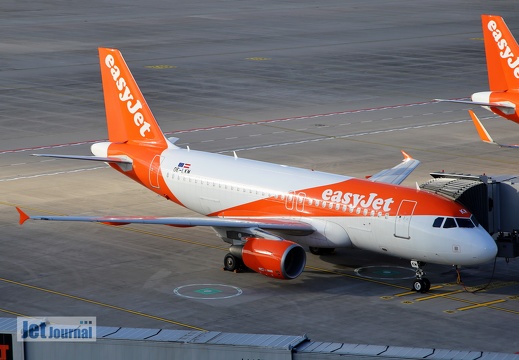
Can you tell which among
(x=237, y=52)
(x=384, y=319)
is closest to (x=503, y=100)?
(x=384, y=319)

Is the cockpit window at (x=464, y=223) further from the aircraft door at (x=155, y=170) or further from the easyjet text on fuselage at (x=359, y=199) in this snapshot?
the aircraft door at (x=155, y=170)

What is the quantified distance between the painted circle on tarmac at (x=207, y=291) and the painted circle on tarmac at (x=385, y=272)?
597 centimetres

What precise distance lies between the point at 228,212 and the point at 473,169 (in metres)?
22.5

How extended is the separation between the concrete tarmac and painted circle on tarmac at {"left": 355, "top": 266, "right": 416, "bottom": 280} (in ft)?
0.31

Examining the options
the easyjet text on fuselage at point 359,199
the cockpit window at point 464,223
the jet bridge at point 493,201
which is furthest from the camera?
the jet bridge at point 493,201

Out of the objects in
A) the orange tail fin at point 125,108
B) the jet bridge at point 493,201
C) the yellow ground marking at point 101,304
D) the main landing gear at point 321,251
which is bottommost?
the yellow ground marking at point 101,304

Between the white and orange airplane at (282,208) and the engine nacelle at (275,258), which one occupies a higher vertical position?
the white and orange airplane at (282,208)

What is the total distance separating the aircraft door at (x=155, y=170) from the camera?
5372cm

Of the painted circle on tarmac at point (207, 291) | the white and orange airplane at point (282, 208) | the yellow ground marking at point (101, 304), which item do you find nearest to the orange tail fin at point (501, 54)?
the white and orange airplane at point (282, 208)

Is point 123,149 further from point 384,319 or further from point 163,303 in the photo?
point 384,319

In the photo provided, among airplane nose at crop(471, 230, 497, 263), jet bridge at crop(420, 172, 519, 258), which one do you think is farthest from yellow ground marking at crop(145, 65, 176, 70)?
airplane nose at crop(471, 230, 497, 263)

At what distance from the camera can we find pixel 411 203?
45.4 m

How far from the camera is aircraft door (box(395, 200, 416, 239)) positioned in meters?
44.8

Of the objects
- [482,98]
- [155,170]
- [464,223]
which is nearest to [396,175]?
[464,223]
